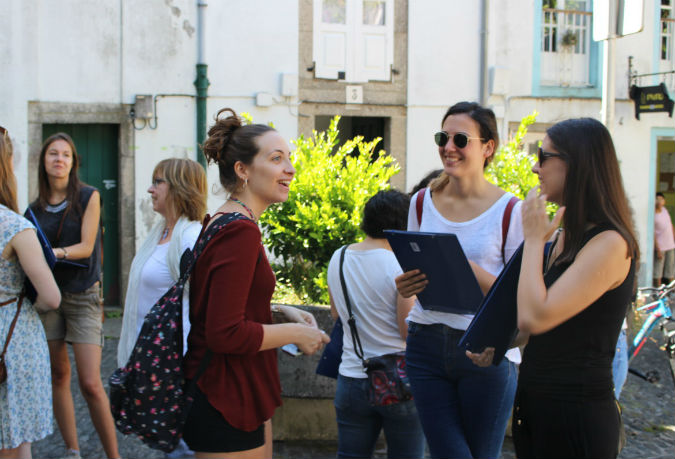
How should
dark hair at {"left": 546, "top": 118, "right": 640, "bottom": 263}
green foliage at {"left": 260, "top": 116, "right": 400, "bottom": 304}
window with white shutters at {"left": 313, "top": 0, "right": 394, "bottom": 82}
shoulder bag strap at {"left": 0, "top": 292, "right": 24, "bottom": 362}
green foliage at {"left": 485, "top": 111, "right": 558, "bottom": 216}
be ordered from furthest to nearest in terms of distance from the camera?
1. window with white shutters at {"left": 313, "top": 0, "right": 394, "bottom": 82}
2. green foliage at {"left": 485, "top": 111, "right": 558, "bottom": 216}
3. green foliage at {"left": 260, "top": 116, "right": 400, "bottom": 304}
4. shoulder bag strap at {"left": 0, "top": 292, "right": 24, "bottom": 362}
5. dark hair at {"left": 546, "top": 118, "right": 640, "bottom": 263}

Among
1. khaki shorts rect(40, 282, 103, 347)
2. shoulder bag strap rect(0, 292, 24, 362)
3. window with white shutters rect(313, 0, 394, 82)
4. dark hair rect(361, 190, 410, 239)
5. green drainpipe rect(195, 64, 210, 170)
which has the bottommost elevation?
khaki shorts rect(40, 282, 103, 347)

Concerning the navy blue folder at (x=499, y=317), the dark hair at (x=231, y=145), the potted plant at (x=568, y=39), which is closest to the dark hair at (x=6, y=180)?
the dark hair at (x=231, y=145)

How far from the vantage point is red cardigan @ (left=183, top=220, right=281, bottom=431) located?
8.05 feet

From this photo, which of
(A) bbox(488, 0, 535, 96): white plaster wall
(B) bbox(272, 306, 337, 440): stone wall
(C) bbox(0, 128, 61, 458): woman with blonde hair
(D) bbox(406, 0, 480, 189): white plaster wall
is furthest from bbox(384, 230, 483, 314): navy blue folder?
(A) bbox(488, 0, 535, 96): white plaster wall

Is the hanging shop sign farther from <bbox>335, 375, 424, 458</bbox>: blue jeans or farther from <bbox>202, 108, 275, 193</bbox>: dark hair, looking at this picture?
<bbox>202, 108, 275, 193</bbox>: dark hair

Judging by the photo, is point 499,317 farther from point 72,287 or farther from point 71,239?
point 71,239

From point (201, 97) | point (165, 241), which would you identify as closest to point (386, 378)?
point (165, 241)

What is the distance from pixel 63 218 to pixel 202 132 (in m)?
7.12

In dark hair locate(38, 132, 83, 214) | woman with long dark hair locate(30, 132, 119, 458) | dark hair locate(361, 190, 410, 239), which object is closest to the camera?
dark hair locate(361, 190, 410, 239)

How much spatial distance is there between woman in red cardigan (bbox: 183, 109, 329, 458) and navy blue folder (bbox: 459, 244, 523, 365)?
544mm

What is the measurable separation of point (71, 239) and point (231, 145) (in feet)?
7.80

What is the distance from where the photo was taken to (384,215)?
3.66 metres

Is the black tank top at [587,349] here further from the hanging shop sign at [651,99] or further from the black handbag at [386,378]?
the hanging shop sign at [651,99]

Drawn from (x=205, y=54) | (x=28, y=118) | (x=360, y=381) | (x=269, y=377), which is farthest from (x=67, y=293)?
(x=205, y=54)
